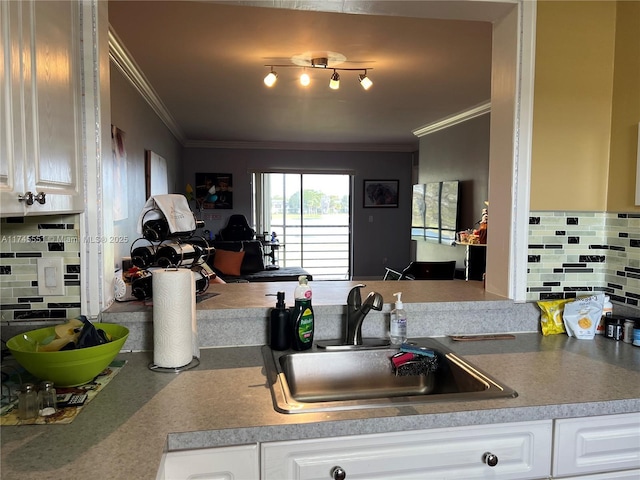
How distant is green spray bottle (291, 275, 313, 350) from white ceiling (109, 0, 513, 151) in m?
1.01

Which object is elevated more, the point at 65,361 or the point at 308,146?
the point at 308,146

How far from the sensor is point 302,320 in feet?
5.19

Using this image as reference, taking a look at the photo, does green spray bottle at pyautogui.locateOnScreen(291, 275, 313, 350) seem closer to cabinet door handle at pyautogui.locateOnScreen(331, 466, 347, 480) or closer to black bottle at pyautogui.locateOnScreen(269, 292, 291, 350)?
black bottle at pyautogui.locateOnScreen(269, 292, 291, 350)

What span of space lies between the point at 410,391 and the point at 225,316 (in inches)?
26.9

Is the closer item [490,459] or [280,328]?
[490,459]

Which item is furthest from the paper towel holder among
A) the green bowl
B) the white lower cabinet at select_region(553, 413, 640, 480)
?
the white lower cabinet at select_region(553, 413, 640, 480)

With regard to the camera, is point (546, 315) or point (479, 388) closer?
point (479, 388)

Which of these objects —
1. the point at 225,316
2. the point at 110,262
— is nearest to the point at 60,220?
the point at 110,262

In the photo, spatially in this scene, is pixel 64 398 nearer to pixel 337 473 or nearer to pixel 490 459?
pixel 337 473

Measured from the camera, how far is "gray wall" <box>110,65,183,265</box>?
10.8ft

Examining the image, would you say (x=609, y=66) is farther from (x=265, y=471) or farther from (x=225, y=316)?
(x=265, y=471)

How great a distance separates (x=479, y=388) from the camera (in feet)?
4.43

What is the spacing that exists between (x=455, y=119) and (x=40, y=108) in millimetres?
5151

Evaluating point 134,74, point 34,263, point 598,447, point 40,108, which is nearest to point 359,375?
point 598,447
